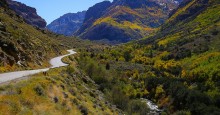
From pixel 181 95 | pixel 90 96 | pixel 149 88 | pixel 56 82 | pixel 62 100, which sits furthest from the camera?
pixel 149 88

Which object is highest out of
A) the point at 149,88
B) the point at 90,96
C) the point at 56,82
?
the point at 56,82

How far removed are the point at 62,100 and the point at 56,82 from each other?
18.2 ft

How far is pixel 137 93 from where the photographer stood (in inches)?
5817

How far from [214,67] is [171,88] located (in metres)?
42.0

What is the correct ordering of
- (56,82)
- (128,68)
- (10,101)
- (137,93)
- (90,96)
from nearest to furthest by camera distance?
(10,101)
(56,82)
(90,96)
(137,93)
(128,68)

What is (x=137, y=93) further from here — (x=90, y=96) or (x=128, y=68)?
(x=90, y=96)

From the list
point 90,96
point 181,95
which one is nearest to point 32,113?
point 90,96

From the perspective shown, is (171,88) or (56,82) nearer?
(56,82)

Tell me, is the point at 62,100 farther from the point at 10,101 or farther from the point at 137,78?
the point at 137,78

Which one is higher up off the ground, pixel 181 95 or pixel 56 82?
pixel 56 82

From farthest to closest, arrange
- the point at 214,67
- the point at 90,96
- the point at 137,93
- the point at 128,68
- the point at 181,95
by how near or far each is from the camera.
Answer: the point at 128,68
the point at 214,67
the point at 137,93
the point at 181,95
the point at 90,96

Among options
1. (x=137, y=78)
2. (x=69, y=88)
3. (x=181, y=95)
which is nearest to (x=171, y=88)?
(x=181, y=95)

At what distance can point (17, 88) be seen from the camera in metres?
40.1

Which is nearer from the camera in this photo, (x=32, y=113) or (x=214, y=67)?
(x=32, y=113)
